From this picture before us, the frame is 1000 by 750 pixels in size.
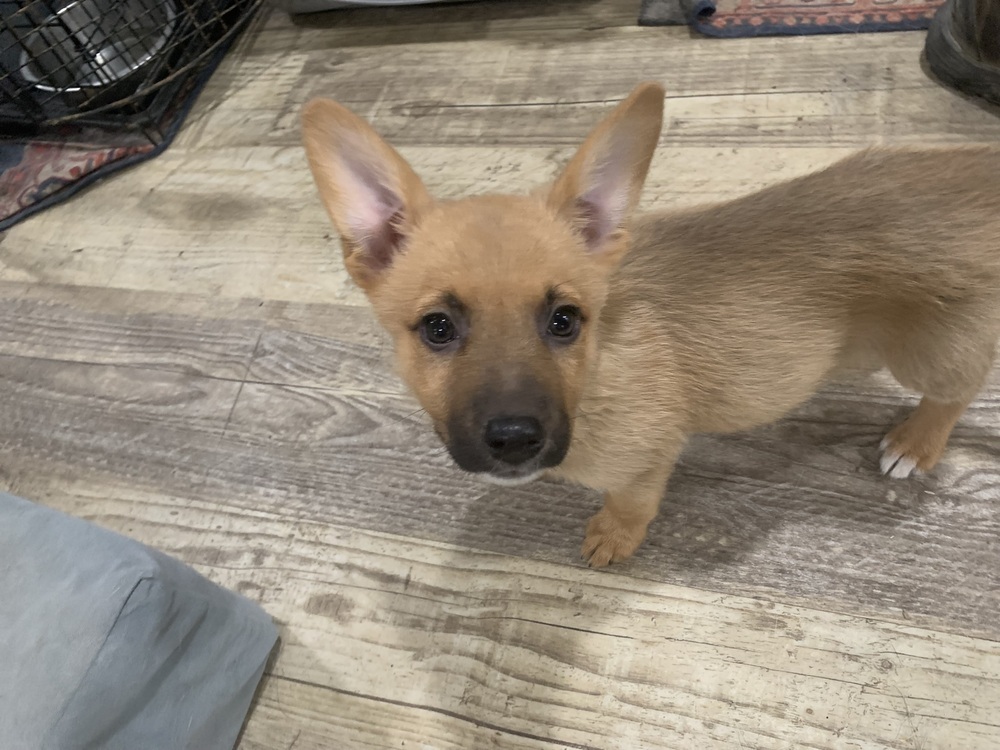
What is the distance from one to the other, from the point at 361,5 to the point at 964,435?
3.12 meters

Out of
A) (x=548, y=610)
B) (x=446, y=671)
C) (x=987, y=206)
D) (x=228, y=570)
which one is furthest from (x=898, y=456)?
(x=228, y=570)

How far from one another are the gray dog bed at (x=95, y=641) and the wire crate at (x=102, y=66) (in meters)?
2.35

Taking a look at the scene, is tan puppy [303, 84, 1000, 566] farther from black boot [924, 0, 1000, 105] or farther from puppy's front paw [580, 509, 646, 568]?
black boot [924, 0, 1000, 105]

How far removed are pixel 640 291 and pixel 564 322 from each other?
30 cm

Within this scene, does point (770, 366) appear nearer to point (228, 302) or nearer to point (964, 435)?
point (964, 435)

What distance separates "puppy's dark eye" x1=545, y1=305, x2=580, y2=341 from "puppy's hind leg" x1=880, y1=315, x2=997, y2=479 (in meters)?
0.76

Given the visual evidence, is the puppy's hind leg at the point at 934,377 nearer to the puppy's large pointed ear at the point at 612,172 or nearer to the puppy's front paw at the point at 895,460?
the puppy's front paw at the point at 895,460

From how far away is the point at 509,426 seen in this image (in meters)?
1.22

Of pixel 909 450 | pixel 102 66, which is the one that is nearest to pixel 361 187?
pixel 909 450

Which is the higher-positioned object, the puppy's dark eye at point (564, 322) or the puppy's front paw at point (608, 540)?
the puppy's dark eye at point (564, 322)

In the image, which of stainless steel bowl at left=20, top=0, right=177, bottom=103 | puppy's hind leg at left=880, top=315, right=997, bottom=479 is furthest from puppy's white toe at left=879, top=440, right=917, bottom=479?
stainless steel bowl at left=20, top=0, right=177, bottom=103

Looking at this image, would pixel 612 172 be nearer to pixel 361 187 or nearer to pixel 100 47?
pixel 361 187

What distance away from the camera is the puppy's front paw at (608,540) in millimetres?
1854

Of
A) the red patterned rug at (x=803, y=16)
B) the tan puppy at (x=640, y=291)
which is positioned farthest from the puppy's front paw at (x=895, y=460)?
the red patterned rug at (x=803, y=16)
